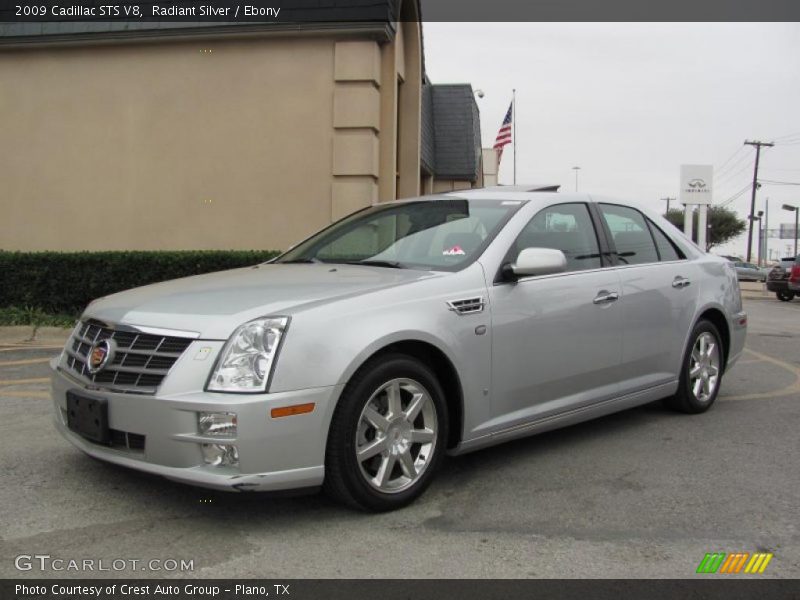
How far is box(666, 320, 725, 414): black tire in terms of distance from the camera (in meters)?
5.49

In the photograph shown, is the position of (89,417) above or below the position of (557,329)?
below

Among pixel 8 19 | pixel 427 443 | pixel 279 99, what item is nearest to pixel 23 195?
pixel 8 19

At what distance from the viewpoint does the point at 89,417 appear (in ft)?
11.4

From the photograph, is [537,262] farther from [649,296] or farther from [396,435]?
[649,296]

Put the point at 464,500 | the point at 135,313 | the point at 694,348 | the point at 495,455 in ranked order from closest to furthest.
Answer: the point at 135,313 < the point at 464,500 < the point at 495,455 < the point at 694,348

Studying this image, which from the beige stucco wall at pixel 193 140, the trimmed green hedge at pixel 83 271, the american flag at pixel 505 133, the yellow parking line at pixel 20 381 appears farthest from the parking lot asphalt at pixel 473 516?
the american flag at pixel 505 133

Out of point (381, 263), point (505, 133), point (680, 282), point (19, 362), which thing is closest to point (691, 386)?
point (680, 282)

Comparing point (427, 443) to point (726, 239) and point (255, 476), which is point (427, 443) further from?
point (726, 239)

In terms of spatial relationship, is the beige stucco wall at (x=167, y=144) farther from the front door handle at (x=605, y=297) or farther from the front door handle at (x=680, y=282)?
the front door handle at (x=605, y=297)

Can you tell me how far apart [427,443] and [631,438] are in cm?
192

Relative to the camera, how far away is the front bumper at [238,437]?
3.13 metres

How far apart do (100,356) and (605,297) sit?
289 cm

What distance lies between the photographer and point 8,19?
11297 mm

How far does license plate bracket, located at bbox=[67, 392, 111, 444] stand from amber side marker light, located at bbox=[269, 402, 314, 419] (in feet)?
2.68
